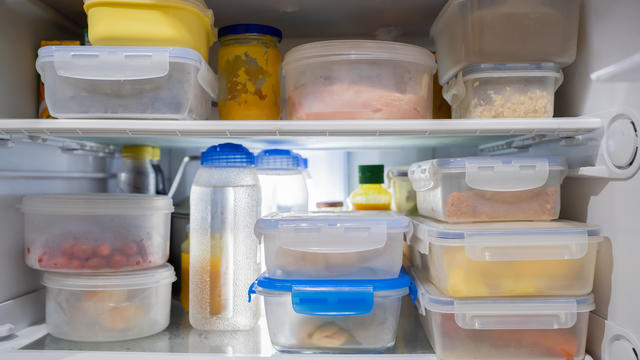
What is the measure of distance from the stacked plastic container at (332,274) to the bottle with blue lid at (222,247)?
0.13 metres

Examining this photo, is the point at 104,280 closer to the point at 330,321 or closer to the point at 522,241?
the point at 330,321

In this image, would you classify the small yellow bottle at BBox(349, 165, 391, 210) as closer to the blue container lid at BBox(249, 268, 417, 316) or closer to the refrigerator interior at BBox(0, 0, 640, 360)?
the refrigerator interior at BBox(0, 0, 640, 360)

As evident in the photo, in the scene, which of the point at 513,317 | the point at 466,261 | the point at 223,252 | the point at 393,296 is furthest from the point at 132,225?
the point at 513,317

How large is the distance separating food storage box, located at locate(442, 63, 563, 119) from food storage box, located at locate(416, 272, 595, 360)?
1.23 feet

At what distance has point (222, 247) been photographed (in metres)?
0.94

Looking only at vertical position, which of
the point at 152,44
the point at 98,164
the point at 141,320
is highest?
the point at 152,44

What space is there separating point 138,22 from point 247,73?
24 centimetres

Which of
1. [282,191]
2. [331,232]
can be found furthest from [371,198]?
[331,232]

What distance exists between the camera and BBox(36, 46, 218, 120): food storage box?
81cm

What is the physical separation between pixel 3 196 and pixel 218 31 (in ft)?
1.99

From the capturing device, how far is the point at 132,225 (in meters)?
0.92

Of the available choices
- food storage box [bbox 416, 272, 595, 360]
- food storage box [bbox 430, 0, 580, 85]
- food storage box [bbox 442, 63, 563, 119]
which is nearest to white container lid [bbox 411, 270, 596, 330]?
food storage box [bbox 416, 272, 595, 360]

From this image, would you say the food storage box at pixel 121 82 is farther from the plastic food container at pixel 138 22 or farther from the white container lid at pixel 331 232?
the white container lid at pixel 331 232

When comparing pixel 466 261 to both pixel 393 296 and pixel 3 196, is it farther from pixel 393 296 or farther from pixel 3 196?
pixel 3 196
